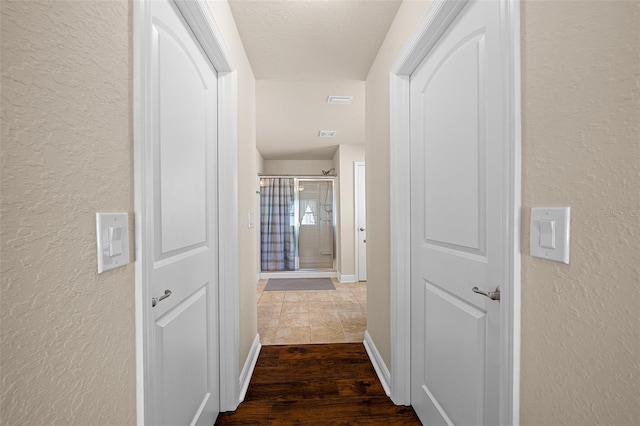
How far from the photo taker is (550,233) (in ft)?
2.12

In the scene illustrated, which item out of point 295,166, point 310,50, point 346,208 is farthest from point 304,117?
point 295,166

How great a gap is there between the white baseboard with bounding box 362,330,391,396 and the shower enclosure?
3150mm

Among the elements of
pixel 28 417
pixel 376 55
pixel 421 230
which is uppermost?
pixel 376 55

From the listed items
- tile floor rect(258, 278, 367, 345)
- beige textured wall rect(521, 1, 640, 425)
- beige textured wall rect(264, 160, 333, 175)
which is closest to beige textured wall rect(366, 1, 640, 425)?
beige textured wall rect(521, 1, 640, 425)

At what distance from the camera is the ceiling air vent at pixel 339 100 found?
282 centimetres

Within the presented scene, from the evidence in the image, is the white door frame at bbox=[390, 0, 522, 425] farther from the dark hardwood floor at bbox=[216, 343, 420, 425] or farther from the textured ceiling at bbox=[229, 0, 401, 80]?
the textured ceiling at bbox=[229, 0, 401, 80]

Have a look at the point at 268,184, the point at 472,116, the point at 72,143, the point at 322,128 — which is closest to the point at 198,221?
the point at 72,143

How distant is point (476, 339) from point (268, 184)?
4684 mm

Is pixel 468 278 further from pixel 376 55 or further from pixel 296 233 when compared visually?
pixel 296 233

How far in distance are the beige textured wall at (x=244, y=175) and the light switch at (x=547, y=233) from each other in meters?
1.44

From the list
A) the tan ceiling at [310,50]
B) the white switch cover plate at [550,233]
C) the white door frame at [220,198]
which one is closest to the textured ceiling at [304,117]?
the tan ceiling at [310,50]

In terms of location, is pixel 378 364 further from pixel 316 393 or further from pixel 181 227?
pixel 181 227

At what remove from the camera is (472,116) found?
1054 mm

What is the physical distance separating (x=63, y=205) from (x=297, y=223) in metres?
4.95
